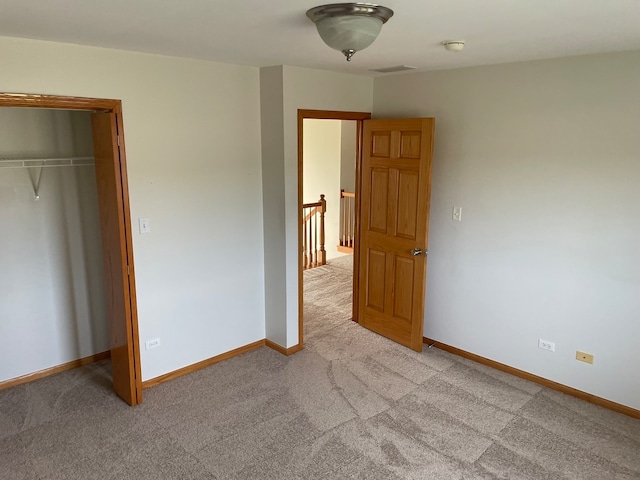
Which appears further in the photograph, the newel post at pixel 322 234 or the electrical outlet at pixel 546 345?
the newel post at pixel 322 234

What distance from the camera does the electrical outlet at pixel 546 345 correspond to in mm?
3432

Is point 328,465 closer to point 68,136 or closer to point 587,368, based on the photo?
point 587,368

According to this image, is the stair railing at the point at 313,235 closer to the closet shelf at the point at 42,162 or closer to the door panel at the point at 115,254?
the closet shelf at the point at 42,162

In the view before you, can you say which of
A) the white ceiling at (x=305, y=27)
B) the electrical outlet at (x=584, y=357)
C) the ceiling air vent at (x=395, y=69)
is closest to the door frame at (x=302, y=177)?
the ceiling air vent at (x=395, y=69)

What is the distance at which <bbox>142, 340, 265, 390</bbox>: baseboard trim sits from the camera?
138 inches

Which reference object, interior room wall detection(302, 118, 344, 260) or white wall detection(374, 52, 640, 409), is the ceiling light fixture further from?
interior room wall detection(302, 118, 344, 260)

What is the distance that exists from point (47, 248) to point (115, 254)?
845 mm

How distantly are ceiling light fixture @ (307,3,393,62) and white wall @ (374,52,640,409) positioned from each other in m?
1.83

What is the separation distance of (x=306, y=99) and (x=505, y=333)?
96.3 inches

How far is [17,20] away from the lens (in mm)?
2162

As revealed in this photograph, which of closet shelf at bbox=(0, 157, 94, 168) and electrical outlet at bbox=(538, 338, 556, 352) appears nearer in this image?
closet shelf at bbox=(0, 157, 94, 168)

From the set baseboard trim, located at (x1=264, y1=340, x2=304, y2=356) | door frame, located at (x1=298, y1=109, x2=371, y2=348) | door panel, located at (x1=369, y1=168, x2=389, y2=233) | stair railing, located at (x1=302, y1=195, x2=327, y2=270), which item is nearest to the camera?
door frame, located at (x1=298, y1=109, x2=371, y2=348)

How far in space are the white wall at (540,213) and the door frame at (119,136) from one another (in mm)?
2372

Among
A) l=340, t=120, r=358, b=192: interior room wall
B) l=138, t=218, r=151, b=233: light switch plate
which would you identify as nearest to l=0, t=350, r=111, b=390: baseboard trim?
l=138, t=218, r=151, b=233: light switch plate
